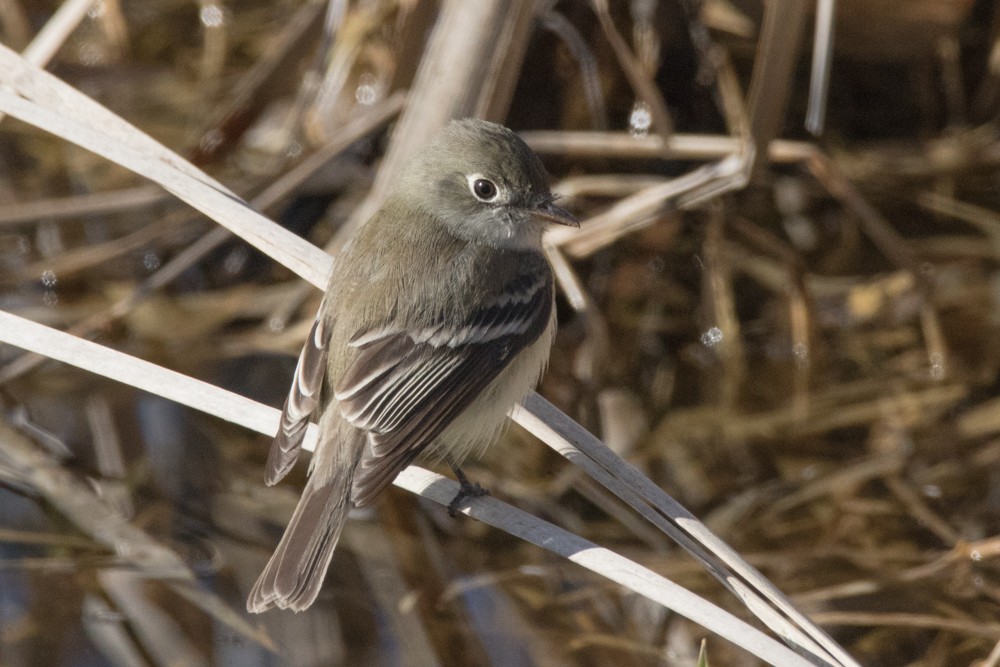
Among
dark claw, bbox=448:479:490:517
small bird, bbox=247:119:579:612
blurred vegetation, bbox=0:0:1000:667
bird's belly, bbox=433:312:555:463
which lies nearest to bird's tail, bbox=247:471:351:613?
small bird, bbox=247:119:579:612

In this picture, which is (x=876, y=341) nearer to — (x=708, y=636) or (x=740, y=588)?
(x=708, y=636)

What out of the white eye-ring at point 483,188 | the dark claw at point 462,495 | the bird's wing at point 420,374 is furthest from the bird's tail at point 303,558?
the white eye-ring at point 483,188

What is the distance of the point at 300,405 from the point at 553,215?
1150mm

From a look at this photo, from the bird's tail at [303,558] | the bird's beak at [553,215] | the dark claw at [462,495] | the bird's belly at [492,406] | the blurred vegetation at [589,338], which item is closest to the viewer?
the bird's tail at [303,558]

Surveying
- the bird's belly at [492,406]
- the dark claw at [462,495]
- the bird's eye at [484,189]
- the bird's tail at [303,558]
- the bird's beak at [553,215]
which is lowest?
the bird's tail at [303,558]

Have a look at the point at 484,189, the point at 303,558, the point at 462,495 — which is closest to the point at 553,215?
the point at 484,189

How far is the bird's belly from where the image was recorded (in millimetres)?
4277

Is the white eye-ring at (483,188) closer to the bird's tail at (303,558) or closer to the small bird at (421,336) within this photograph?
the small bird at (421,336)

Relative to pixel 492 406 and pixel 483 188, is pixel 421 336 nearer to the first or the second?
pixel 492 406

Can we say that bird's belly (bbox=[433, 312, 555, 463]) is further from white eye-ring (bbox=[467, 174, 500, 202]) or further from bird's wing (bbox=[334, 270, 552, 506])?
white eye-ring (bbox=[467, 174, 500, 202])

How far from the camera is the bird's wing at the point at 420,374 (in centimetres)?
384

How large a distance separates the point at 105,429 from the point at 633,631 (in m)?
2.56

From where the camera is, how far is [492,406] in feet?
14.1

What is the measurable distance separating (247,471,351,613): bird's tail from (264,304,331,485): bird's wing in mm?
149
